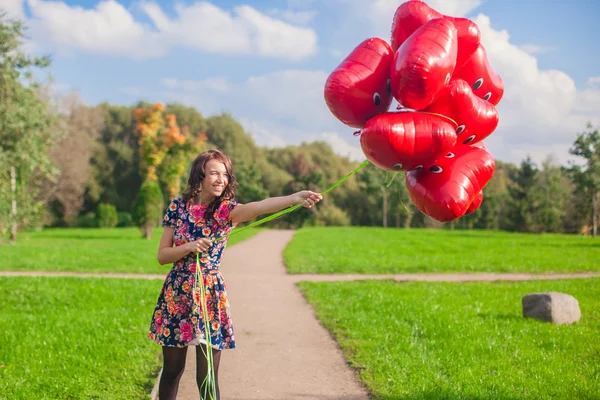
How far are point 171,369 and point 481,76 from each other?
2.69 meters

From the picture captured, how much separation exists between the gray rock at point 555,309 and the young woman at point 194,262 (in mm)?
5262

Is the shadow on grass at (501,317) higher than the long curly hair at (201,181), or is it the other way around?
the long curly hair at (201,181)

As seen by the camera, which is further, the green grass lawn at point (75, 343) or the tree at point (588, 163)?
the tree at point (588, 163)

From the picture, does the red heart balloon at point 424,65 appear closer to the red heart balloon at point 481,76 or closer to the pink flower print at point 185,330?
the red heart balloon at point 481,76

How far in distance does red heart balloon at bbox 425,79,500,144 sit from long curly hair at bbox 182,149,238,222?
129 centimetres

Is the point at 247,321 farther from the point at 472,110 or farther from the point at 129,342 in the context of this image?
the point at 472,110

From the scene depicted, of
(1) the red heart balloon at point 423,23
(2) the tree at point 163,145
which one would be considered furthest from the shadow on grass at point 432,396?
(2) the tree at point 163,145

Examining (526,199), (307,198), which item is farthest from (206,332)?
(526,199)

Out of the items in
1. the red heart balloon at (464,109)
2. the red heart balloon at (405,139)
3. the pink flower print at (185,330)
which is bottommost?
the pink flower print at (185,330)

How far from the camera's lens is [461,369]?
482 centimetres

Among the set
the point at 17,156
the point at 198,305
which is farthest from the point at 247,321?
the point at 17,156

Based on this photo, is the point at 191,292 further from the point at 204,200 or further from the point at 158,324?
the point at 204,200

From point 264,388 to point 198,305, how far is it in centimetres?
164

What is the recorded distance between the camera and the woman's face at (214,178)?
10.7 ft
